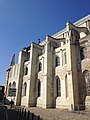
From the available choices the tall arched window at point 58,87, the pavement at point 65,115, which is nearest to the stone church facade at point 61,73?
the tall arched window at point 58,87

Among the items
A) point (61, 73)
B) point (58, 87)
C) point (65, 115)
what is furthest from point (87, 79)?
point (65, 115)

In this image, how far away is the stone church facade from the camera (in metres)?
18.5

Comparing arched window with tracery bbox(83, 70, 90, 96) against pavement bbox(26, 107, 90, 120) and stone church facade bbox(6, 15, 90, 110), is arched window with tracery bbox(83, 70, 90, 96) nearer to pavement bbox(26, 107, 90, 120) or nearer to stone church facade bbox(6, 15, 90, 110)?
stone church facade bbox(6, 15, 90, 110)

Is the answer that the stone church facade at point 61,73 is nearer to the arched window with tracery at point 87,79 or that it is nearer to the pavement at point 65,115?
the arched window with tracery at point 87,79

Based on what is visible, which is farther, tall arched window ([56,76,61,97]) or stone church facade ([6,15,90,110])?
tall arched window ([56,76,61,97])

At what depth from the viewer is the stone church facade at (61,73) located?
18.5 meters

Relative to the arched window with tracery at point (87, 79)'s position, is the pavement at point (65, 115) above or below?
below

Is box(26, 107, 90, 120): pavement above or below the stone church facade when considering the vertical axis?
below

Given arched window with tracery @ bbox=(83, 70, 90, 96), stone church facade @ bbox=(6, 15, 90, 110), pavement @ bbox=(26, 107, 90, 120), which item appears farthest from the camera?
stone church facade @ bbox=(6, 15, 90, 110)

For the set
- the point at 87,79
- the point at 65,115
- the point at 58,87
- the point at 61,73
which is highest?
the point at 61,73

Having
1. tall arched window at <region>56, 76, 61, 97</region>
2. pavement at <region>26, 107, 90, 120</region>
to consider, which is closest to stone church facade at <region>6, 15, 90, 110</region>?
tall arched window at <region>56, 76, 61, 97</region>

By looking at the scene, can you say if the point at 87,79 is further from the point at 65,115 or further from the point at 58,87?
the point at 65,115

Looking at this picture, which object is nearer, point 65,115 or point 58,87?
point 65,115

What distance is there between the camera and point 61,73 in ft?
74.2
